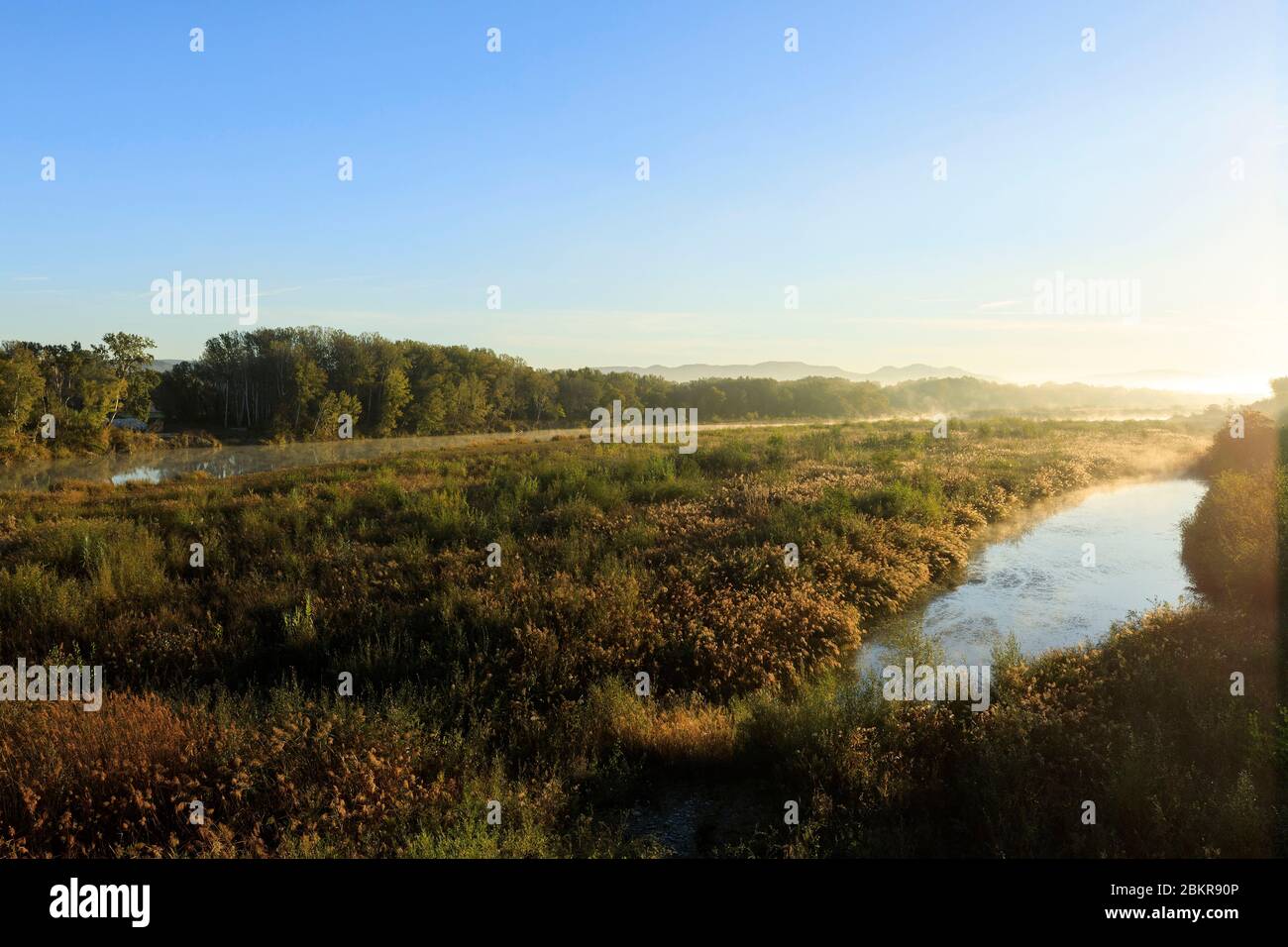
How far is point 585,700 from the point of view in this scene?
6891 millimetres

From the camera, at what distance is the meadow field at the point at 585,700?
454 centimetres

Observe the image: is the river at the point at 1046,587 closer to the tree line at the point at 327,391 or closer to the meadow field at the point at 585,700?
the meadow field at the point at 585,700

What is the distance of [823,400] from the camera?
12300cm

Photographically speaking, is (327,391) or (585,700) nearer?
(585,700)

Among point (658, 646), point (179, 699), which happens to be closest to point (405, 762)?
point (179, 699)

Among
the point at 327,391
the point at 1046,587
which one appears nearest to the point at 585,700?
the point at 1046,587

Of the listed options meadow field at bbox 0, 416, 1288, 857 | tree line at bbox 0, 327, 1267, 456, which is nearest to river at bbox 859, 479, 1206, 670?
meadow field at bbox 0, 416, 1288, 857

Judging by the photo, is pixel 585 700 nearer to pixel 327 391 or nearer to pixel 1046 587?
pixel 1046 587

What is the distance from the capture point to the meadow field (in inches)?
179

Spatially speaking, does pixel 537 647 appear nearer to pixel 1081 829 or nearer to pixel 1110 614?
pixel 1081 829

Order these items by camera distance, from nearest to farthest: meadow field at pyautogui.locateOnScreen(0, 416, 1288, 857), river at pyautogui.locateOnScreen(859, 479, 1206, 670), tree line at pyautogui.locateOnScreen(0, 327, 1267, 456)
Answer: meadow field at pyautogui.locateOnScreen(0, 416, 1288, 857), river at pyautogui.locateOnScreen(859, 479, 1206, 670), tree line at pyautogui.locateOnScreen(0, 327, 1267, 456)

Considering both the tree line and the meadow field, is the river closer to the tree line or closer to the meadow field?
the meadow field

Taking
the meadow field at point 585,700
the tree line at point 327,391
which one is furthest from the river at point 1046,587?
the tree line at point 327,391

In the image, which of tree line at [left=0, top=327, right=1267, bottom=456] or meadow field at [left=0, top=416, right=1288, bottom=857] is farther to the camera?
tree line at [left=0, top=327, right=1267, bottom=456]
